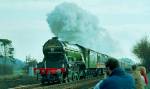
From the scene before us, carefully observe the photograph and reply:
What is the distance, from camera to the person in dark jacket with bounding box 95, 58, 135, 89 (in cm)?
904

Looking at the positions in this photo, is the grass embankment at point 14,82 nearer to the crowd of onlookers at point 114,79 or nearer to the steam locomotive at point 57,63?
the steam locomotive at point 57,63

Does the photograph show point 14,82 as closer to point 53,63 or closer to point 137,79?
point 53,63

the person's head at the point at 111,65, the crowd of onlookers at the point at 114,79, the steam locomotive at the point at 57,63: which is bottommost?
the crowd of onlookers at the point at 114,79

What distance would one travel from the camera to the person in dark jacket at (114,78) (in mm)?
9039

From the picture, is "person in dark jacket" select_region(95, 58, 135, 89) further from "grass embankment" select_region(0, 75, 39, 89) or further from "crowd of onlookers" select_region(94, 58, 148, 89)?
"grass embankment" select_region(0, 75, 39, 89)

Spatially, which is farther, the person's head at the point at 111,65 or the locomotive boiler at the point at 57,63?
the locomotive boiler at the point at 57,63

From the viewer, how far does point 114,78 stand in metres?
9.05

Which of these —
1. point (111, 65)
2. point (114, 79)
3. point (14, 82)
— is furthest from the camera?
point (14, 82)

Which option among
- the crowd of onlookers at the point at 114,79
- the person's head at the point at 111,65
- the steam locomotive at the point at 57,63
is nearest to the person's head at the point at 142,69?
the crowd of onlookers at the point at 114,79

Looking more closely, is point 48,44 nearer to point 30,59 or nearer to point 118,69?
point 118,69

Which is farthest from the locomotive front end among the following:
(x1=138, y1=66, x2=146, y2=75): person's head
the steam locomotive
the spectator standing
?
the spectator standing

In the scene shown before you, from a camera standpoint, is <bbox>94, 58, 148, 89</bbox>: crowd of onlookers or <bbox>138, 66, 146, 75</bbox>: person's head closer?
<bbox>94, 58, 148, 89</bbox>: crowd of onlookers

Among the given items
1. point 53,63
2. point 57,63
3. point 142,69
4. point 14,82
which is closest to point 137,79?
point 142,69

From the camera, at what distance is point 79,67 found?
160ft
